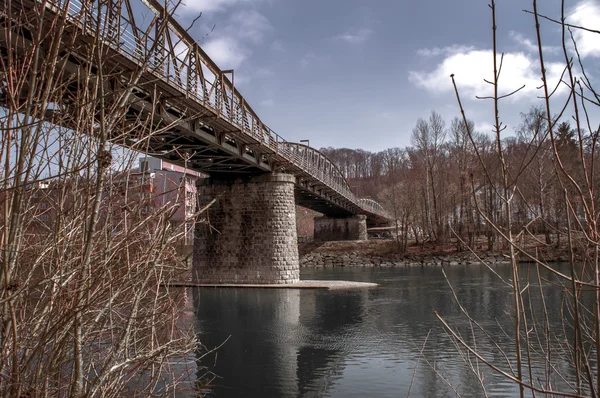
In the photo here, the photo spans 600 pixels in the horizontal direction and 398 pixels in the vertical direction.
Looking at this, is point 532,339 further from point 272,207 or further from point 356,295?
point 272,207

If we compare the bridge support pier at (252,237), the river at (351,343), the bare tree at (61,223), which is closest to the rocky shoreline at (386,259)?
the bridge support pier at (252,237)

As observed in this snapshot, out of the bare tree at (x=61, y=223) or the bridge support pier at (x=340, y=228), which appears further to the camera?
the bridge support pier at (x=340, y=228)

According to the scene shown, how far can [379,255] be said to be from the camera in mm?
48500

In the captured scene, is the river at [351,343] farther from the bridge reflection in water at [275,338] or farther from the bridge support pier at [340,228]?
the bridge support pier at [340,228]

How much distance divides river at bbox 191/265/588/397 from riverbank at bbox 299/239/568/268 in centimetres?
2175

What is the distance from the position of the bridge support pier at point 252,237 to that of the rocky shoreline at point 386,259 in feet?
63.9

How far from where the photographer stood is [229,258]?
2650cm

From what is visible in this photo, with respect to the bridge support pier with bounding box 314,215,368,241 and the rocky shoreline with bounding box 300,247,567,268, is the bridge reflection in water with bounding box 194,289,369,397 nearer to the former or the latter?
the rocky shoreline with bounding box 300,247,567,268

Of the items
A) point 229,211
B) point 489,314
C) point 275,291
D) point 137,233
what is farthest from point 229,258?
point 137,233

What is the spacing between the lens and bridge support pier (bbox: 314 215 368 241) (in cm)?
6200

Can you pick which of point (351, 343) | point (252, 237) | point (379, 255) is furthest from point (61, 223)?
point (379, 255)

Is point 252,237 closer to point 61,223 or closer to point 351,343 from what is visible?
point 351,343

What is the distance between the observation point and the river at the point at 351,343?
7957 millimetres

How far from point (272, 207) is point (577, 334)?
2453 cm
